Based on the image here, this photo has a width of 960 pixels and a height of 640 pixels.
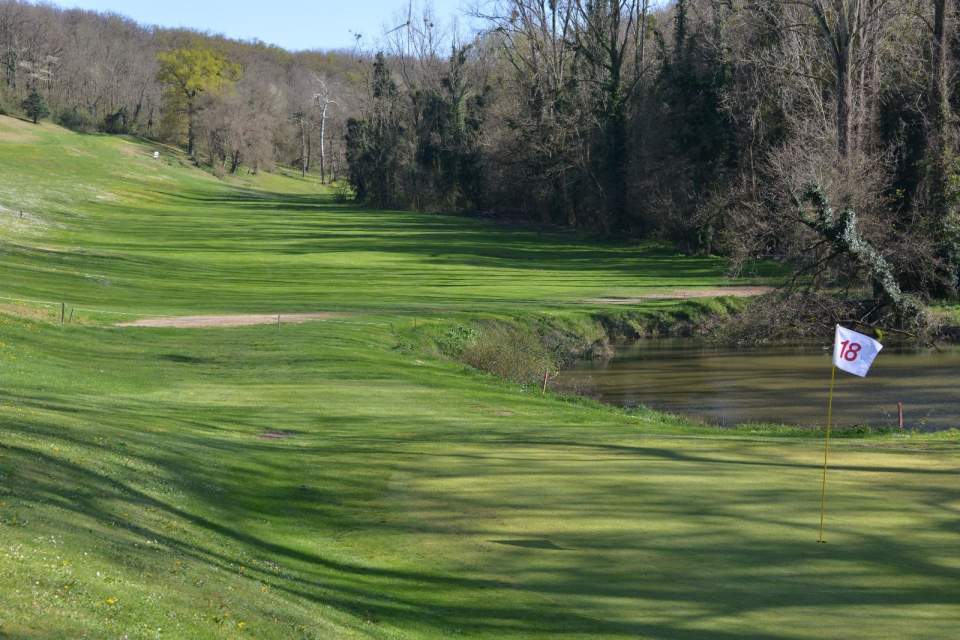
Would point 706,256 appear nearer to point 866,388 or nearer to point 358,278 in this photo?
point 358,278

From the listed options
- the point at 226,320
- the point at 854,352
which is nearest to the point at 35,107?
the point at 226,320

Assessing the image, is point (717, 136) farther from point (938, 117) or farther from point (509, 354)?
point (509, 354)

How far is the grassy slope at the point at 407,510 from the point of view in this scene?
11.0 m

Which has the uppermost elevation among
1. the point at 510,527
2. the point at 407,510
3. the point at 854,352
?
the point at 854,352

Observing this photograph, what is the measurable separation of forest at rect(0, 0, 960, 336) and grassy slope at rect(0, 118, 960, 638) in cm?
1935

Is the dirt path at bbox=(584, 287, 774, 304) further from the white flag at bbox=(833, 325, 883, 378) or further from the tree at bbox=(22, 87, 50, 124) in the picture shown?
the tree at bbox=(22, 87, 50, 124)

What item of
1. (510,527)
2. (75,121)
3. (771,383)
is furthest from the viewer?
(75,121)

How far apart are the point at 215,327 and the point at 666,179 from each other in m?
41.7

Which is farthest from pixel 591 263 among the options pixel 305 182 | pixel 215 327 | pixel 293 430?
pixel 305 182

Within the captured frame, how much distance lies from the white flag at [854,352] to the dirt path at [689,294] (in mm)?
36410

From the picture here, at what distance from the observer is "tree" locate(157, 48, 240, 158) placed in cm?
17450

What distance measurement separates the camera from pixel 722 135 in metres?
71.1

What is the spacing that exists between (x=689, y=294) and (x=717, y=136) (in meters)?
18.7

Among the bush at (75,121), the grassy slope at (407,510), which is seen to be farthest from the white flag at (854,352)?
the bush at (75,121)
